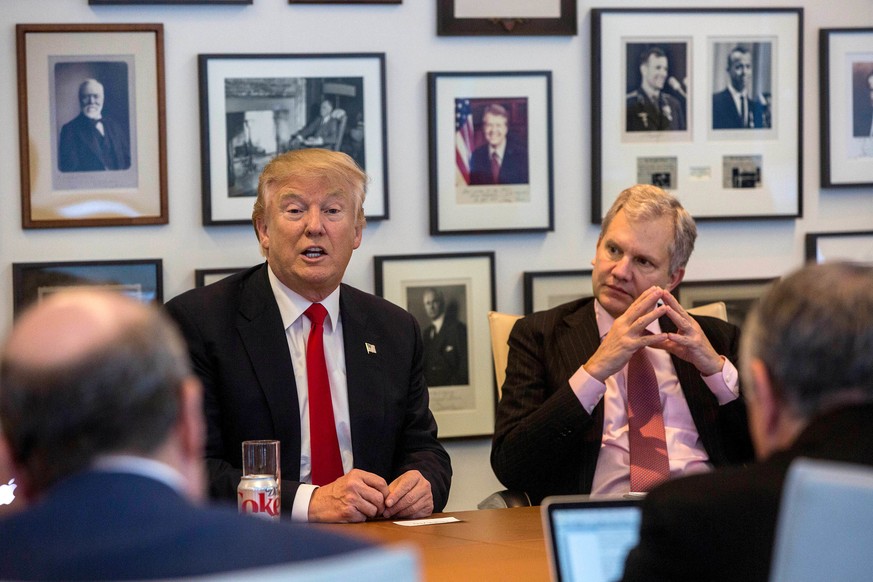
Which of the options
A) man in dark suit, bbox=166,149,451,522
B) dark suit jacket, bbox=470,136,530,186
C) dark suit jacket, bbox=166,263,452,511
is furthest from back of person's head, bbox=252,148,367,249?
dark suit jacket, bbox=470,136,530,186

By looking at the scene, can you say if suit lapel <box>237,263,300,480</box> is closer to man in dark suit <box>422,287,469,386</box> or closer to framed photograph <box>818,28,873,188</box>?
man in dark suit <box>422,287,469,386</box>

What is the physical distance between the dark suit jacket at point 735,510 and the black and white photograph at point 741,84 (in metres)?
3.11

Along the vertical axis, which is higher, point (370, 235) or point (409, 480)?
point (370, 235)

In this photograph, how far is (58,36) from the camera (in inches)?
151

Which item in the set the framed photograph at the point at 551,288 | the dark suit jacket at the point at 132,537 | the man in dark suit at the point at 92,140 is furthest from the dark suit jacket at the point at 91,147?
the dark suit jacket at the point at 132,537

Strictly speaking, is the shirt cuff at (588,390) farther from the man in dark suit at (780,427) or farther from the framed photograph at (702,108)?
the man in dark suit at (780,427)

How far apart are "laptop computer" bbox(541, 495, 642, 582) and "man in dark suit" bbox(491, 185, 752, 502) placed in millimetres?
1302

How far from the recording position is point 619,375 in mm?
3387

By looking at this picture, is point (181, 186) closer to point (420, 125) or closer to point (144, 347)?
point (420, 125)

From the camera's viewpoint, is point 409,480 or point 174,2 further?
point 174,2

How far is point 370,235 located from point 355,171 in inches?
31.3

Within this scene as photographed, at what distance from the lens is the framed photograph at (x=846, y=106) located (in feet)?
14.4

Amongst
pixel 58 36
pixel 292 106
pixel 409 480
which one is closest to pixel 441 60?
pixel 292 106

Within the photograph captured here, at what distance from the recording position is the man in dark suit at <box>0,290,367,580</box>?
109 centimetres
